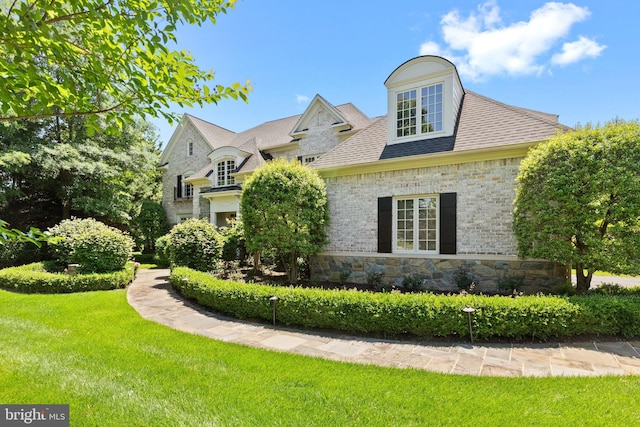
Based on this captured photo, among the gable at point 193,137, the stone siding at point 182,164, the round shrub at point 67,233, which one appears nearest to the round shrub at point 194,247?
the round shrub at point 67,233

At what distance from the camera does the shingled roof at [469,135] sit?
8523 millimetres

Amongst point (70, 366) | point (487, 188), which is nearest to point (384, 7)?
point (487, 188)

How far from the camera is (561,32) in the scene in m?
8.03

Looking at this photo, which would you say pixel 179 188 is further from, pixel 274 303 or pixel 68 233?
pixel 274 303

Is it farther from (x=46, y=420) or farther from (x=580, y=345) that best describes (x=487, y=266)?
(x=46, y=420)

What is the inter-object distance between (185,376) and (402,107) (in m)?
9.92

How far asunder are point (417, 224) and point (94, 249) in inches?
436

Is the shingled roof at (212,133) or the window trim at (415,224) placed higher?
the shingled roof at (212,133)

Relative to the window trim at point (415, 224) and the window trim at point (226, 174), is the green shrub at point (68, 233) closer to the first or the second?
the window trim at point (226, 174)

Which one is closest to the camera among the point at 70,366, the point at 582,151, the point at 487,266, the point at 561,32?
the point at 70,366

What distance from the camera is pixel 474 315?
17.9ft

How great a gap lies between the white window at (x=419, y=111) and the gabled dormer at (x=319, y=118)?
4.96 m

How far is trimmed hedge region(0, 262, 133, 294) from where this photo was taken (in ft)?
32.1

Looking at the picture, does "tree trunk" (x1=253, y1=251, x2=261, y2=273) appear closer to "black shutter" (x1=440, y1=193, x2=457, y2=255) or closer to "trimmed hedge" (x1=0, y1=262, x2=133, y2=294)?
"trimmed hedge" (x1=0, y1=262, x2=133, y2=294)
